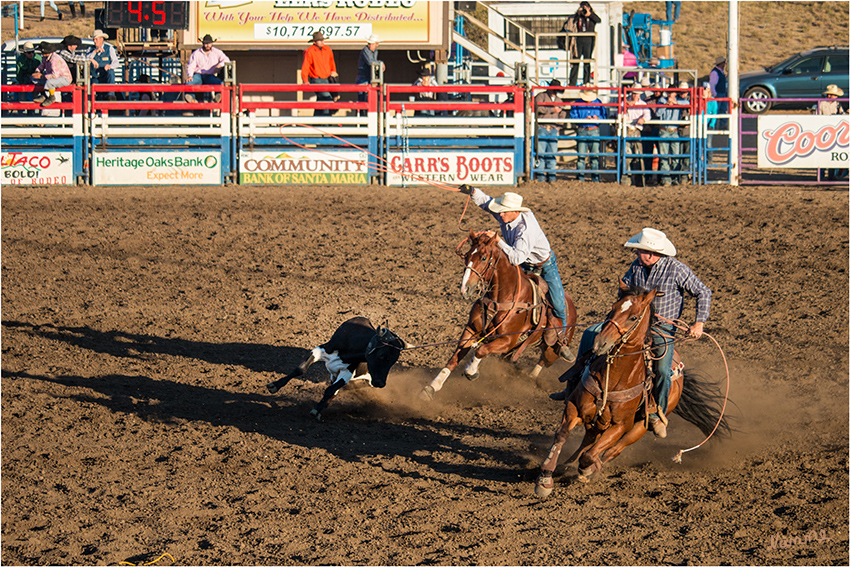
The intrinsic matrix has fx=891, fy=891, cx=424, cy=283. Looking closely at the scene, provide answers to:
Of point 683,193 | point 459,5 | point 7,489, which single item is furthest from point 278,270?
point 459,5

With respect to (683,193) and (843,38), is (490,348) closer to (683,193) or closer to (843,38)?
(683,193)

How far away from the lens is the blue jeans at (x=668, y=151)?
17.0m

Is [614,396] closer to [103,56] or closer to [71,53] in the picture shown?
[71,53]

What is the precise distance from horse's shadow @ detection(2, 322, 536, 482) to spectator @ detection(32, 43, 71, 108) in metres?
8.47

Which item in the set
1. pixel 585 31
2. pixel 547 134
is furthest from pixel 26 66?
pixel 585 31

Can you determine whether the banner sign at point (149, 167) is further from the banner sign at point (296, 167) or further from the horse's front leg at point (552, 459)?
the horse's front leg at point (552, 459)

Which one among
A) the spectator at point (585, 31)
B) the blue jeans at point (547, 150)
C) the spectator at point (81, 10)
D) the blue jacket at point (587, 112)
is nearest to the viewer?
the blue jeans at point (547, 150)

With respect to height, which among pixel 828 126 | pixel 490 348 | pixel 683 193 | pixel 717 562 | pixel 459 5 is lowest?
pixel 717 562

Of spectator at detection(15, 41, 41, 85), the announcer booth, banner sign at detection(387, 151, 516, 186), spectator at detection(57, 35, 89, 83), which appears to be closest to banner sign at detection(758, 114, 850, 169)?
banner sign at detection(387, 151, 516, 186)

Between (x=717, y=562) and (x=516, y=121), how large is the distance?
12.4m

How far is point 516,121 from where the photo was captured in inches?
661

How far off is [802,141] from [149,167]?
40.6 ft

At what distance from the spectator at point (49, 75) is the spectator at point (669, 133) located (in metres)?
11.3

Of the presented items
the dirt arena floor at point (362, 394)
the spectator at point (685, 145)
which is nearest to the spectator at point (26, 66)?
the dirt arena floor at point (362, 394)
